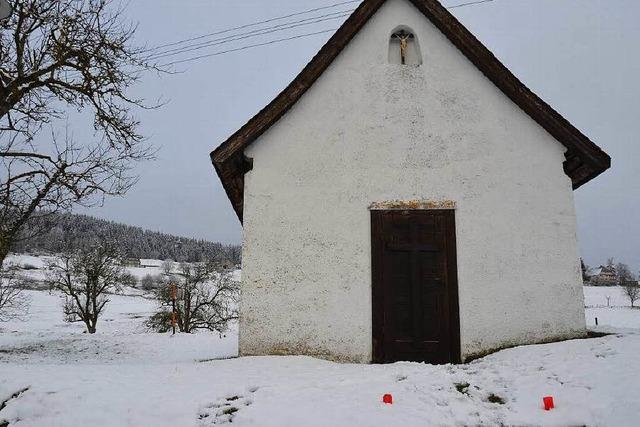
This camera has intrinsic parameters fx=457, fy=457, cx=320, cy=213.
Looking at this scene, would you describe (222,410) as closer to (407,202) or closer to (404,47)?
(407,202)

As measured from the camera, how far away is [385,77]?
27.0 feet

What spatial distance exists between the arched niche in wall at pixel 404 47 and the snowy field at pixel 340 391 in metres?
5.27

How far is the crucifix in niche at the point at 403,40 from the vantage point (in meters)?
8.36

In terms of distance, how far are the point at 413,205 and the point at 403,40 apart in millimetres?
3082

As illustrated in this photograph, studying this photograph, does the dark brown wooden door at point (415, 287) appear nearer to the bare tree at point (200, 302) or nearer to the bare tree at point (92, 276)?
the bare tree at point (200, 302)

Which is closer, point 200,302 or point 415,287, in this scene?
point 415,287

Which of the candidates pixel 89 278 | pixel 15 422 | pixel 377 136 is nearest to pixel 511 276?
pixel 377 136

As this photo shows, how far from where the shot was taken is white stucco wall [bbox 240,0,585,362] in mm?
7535

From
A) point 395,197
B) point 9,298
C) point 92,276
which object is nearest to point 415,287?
point 395,197

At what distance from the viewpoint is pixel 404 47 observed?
330 inches

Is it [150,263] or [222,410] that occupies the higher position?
[150,263]

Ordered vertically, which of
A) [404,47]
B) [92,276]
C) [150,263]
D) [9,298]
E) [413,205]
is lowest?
[9,298]

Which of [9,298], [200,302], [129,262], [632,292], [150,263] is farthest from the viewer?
[150,263]

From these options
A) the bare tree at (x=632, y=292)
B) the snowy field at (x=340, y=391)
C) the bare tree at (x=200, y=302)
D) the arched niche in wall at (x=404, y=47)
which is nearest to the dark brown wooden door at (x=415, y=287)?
the snowy field at (x=340, y=391)
